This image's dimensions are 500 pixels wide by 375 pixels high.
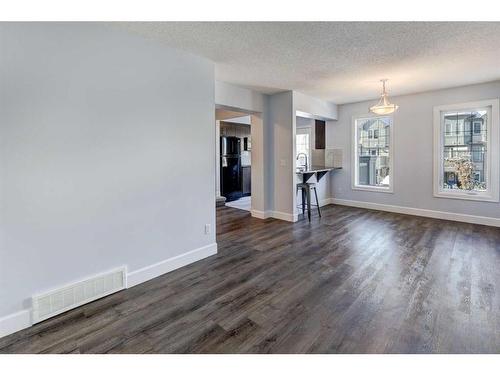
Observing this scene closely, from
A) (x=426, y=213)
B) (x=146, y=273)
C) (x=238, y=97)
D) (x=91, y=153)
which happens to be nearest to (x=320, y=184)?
(x=426, y=213)

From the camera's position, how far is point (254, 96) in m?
5.09

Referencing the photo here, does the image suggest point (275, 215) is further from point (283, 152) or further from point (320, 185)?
point (320, 185)

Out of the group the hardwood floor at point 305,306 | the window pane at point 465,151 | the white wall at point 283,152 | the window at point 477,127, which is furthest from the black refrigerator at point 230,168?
the window at point 477,127

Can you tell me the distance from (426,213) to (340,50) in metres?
4.07

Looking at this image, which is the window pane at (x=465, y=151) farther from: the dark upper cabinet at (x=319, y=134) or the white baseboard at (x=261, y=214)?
the white baseboard at (x=261, y=214)

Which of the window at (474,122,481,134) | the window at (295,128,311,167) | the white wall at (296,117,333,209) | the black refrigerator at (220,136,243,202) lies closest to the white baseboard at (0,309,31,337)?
the white wall at (296,117,333,209)

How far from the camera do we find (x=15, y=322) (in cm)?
200

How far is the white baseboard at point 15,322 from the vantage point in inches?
76.8

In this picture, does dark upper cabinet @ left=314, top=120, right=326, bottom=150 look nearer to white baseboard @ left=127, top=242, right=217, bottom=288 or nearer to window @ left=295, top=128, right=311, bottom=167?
window @ left=295, top=128, right=311, bottom=167

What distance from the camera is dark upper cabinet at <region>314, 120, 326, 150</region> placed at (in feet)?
23.1

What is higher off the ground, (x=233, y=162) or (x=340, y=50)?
(x=340, y=50)

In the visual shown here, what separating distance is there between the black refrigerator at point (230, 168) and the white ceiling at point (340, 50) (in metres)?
3.14

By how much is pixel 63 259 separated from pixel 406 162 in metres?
6.07
